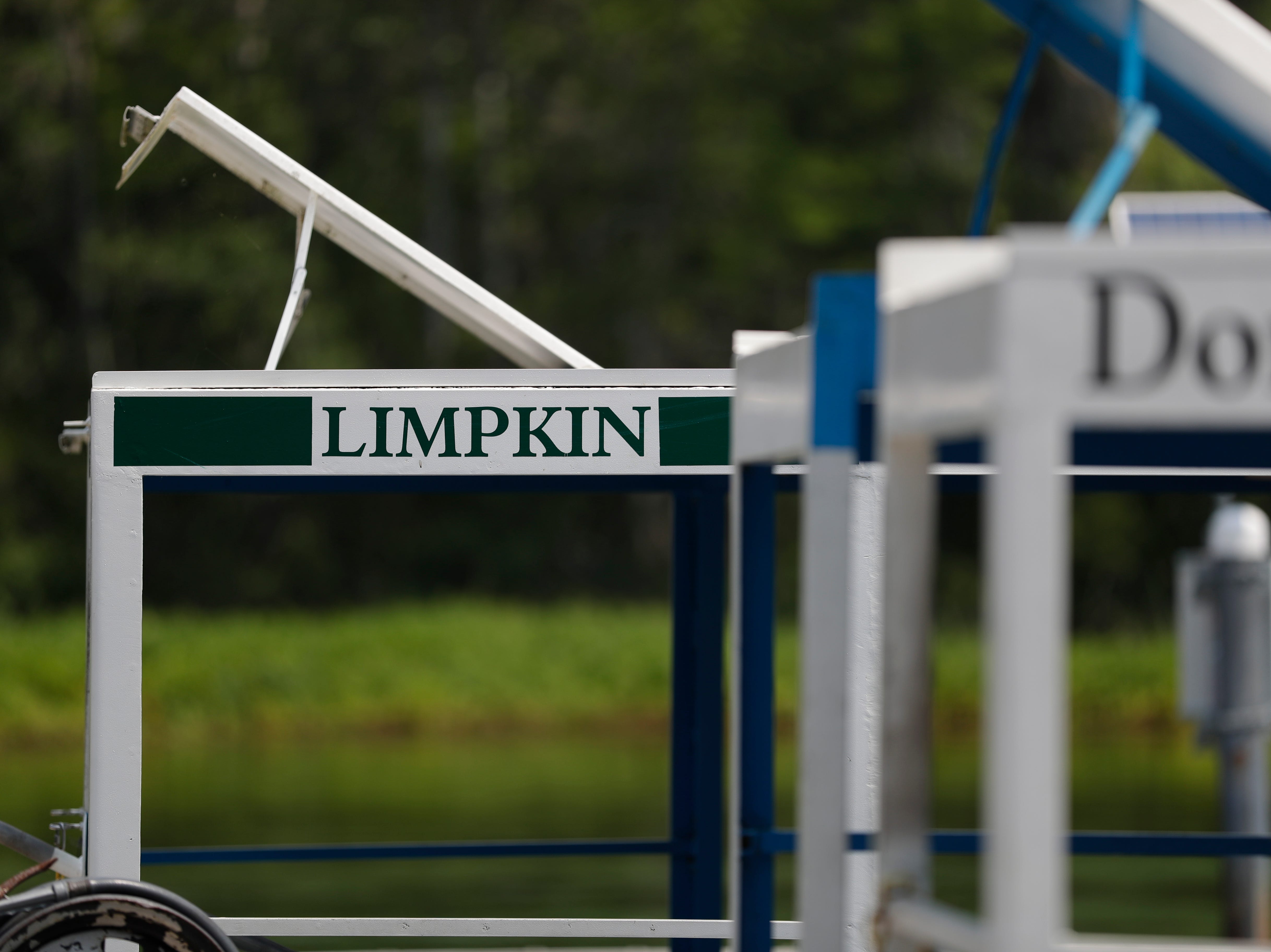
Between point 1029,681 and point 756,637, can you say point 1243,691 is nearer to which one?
point 756,637

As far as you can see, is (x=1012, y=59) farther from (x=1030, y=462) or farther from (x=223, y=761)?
(x=1030, y=462)

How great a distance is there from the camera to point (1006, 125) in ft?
15.7

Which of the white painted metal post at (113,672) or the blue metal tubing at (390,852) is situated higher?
the white painted metal post at (113,672)

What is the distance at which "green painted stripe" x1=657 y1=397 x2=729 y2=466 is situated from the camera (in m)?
6.20

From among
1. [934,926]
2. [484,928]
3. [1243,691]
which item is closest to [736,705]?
[934,926]

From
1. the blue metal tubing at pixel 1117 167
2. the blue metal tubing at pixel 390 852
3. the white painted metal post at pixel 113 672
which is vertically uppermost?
the blue metal tubing at pixel 1117 167

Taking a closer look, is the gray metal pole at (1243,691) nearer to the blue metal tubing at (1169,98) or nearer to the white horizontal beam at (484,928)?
the white horizontal beam at (484,928)

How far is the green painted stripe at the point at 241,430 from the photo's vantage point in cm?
616

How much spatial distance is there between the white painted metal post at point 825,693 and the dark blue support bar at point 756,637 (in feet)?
1.50

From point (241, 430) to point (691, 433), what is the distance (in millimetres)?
1272

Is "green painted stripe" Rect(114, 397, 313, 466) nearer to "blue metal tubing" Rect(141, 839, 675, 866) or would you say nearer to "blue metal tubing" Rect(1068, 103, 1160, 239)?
"blue metal tubing" Rect(141, 839, 675, 866)

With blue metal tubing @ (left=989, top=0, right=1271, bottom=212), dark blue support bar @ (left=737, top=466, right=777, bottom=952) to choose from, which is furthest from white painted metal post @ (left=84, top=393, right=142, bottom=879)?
blue metal tubing @ (left=989, top=0, right=1271, bottom=212)

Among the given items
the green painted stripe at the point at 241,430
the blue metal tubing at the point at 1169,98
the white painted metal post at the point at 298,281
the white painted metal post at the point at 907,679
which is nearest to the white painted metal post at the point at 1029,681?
the white painted metal post at the point at 907,679

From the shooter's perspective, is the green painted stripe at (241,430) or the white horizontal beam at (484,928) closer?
the green painted stripe at (241,430)
